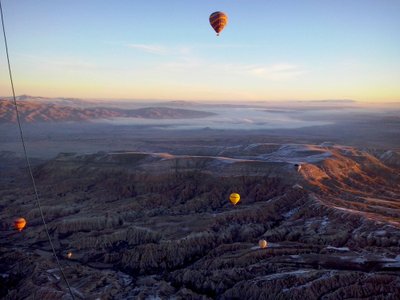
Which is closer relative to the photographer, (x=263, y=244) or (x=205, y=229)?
(x=263, y=244)

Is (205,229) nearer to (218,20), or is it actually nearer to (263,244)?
(263,244)

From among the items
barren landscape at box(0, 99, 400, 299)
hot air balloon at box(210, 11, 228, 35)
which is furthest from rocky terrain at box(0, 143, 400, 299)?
hot air balloon at box(210, 11, 228, 35)

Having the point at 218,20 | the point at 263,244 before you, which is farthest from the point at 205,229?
the point at 218,20

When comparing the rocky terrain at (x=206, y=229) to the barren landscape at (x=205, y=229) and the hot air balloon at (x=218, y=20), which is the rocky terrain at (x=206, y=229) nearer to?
the barren landscape at (x=205, y=229)

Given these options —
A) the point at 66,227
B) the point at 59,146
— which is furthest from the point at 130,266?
the point at 59,146

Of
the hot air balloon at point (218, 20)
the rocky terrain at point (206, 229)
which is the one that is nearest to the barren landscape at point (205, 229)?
the rocky terrain at point (206, 229)

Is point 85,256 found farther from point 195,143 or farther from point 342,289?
point 195,143
